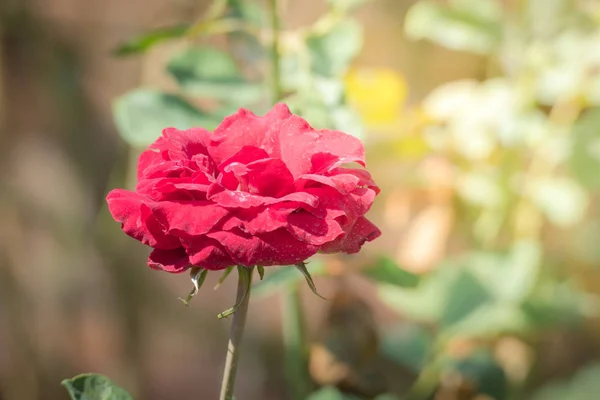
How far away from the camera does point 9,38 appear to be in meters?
1.24

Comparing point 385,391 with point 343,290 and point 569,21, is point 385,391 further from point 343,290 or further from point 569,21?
point 569,21

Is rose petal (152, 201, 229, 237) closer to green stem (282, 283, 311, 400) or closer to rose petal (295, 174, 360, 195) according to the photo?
rose petal (295, 174, 360, 195)

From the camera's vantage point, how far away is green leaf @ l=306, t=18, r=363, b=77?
63 centimetres

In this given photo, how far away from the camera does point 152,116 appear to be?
0.62 metres

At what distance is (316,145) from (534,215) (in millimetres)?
650

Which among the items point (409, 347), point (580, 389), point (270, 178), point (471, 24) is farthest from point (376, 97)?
point (270, 178)

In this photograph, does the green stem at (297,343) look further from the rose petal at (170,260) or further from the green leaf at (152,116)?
the rose petal at (170,260)

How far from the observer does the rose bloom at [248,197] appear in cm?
29

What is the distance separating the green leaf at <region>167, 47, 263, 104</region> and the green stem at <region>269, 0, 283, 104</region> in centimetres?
4

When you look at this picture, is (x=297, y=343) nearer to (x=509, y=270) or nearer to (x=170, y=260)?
(x=509, y=270)

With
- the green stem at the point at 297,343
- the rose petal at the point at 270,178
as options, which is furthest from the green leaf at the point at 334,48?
the rose petal at the point at 270,178

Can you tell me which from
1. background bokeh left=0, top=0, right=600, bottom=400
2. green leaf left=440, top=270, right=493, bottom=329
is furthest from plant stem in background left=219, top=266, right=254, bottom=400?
green leaf left=440, top=270, right=493, bottom=329

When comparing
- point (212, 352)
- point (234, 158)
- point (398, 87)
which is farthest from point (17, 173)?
point (234, 158)

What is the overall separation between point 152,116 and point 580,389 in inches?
24.3
